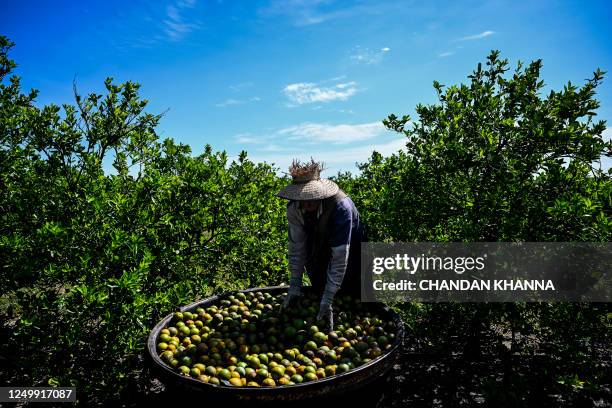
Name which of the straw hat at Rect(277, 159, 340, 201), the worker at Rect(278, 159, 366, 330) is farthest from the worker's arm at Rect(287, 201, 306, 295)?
the straw hat at Rect(277, 159, 340, 201)

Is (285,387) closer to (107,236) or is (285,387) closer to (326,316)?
(326,316)

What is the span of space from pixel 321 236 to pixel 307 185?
770 millimetres

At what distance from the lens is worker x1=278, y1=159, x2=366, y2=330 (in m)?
4.28

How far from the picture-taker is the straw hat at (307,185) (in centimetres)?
426

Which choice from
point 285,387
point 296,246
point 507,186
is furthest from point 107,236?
point 507,186

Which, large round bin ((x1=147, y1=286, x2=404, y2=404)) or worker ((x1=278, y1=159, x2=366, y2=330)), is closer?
large round bin ((x1=147, y1=286, x2=404, y2=404))

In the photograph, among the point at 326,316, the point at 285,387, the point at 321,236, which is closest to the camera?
the point at 285,387

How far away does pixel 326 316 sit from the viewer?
4.36 m

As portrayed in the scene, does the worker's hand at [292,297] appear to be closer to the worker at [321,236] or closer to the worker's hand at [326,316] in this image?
the worker at [321,236]

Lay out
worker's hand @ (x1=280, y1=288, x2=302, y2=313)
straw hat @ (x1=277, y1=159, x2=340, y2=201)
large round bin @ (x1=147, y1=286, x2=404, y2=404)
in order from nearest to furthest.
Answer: large round bin @ (x1=147, y1=286, x2=404, y2=404) < straw hat @ (x1=277, y1=159, x2=340, y2=201) < worker's hand @ (x1=280, y1=288, x2=302, y2=313)

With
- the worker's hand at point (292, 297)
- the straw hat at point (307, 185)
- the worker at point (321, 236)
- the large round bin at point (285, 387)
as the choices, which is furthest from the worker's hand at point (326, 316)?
the straw hat at point (307, 185)

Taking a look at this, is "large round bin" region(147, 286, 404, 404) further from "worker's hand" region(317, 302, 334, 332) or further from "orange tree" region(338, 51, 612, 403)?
"orange tree" region(338, 51, 612, 403)

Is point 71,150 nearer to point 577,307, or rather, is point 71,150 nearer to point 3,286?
point 3,286

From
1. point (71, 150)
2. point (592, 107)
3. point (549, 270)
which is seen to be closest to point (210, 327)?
point (71, 150)
